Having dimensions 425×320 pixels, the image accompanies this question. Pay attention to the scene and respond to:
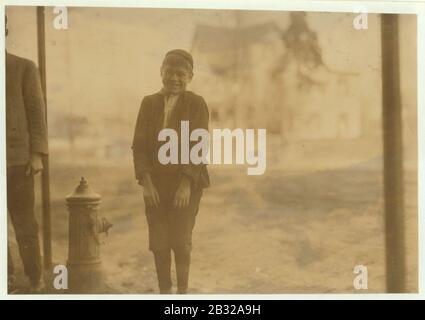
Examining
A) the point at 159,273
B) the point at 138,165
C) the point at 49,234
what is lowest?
the point at 159,273

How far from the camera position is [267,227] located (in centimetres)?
412

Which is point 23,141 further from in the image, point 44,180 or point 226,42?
point 226,42

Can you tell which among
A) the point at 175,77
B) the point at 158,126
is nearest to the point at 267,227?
the point at 158,126

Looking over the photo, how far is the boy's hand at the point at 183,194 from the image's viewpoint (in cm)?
409

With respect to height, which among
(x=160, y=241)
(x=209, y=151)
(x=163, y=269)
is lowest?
(x=163, y=269)

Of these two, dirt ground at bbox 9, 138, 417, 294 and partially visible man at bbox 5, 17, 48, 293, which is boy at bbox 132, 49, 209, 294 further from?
partially visible man at bbox 5, 17, 48, 293

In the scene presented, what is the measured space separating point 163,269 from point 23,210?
0.91m

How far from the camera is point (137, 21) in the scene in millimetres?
4074

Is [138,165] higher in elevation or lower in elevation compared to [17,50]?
lower

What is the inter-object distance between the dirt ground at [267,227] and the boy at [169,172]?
2.2 inches

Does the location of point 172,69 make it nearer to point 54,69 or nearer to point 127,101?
point 127,101

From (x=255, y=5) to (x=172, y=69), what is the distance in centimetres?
64

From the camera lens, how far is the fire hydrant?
13.3 feet
